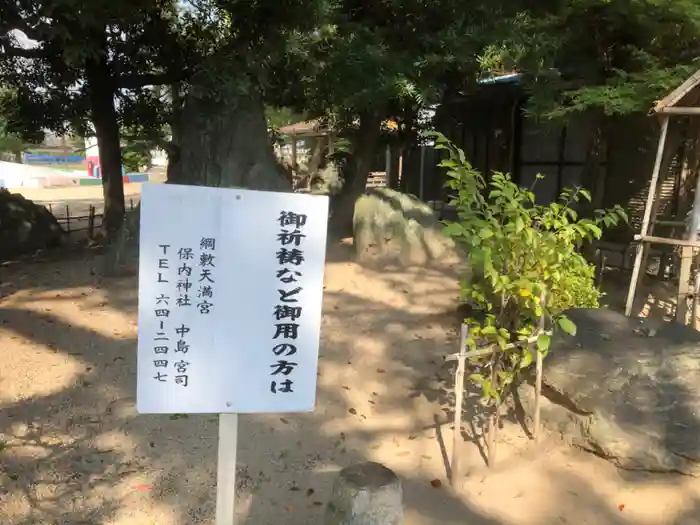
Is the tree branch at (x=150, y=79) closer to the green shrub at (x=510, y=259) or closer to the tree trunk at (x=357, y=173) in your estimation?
the tree trunk at (x=357, y=173)

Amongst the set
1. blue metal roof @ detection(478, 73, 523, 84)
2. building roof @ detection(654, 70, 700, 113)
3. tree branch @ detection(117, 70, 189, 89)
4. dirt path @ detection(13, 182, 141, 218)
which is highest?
blue metal roof @ detection(478, 73, 523, 84)

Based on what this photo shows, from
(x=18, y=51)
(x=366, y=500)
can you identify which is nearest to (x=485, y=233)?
(x=366, y=500)

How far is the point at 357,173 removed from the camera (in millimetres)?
8875

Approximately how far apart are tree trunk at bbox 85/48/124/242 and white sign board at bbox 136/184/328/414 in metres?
7.65

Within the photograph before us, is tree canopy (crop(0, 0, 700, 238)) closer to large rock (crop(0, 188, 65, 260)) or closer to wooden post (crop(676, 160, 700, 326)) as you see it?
wooden post (crop(676, 160, 700, 326))

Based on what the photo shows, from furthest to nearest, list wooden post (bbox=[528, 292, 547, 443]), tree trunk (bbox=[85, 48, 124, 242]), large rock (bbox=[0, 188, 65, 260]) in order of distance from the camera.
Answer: large rock (bbox=[0, 188, 65, 260]) < tree trunk (bbox=[85, 48, 124, 242]) < wooden post (bbox=[528, 292, 547, 443])

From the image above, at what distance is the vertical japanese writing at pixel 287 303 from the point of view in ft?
7.55

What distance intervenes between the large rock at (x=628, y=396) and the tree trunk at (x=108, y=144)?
7.25 meters

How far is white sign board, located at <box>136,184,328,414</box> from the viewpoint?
219 centimetres

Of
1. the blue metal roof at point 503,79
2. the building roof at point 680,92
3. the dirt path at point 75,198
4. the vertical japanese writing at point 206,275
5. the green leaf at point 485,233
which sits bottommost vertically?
the dirt path at point 75,198

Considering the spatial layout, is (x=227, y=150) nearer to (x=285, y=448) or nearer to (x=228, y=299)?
(x=285, y=448)

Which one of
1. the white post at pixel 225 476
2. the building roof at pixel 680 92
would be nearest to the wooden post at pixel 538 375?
the white post at pixel 225 476

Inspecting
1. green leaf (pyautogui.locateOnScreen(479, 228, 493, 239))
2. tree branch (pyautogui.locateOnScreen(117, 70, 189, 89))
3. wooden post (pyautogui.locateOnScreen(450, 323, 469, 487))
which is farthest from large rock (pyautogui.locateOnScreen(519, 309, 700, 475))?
tree branch (pyautogui.locateOnScreen(117, 70, 189, 89))

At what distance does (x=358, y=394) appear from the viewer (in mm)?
4816
